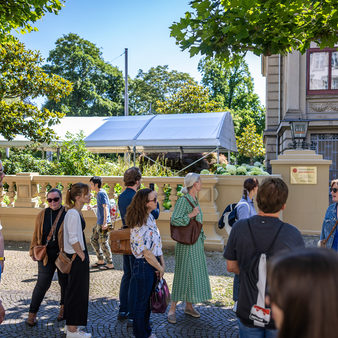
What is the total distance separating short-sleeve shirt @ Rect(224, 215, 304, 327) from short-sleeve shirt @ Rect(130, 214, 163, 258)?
1.35 meters

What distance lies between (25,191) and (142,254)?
6.45m

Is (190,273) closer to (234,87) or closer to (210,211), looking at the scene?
(210,211)

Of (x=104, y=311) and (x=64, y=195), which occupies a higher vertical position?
(x=64, y=195)

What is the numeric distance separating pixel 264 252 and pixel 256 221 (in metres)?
0.21

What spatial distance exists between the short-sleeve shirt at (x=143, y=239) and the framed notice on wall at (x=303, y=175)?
6.42 meters

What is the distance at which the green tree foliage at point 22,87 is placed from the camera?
36.6 ft

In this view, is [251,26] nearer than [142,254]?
No

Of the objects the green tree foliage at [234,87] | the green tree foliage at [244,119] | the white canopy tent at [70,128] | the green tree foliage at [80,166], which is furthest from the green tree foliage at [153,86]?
the green tree foliage at [80,166]

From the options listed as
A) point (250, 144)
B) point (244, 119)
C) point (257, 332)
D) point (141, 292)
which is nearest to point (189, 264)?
point (141, 292)

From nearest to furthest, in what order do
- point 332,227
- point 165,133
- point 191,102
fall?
point 332,227, point 165,133, point 191,102

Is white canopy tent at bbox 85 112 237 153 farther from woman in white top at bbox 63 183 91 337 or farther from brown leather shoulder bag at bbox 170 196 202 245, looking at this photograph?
woman in white top at bbox 63 183 91 337

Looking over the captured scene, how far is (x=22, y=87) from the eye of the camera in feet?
37.8

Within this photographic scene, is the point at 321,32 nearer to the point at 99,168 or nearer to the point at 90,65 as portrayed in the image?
the point at 99,168

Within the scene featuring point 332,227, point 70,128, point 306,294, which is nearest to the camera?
point 306,294
